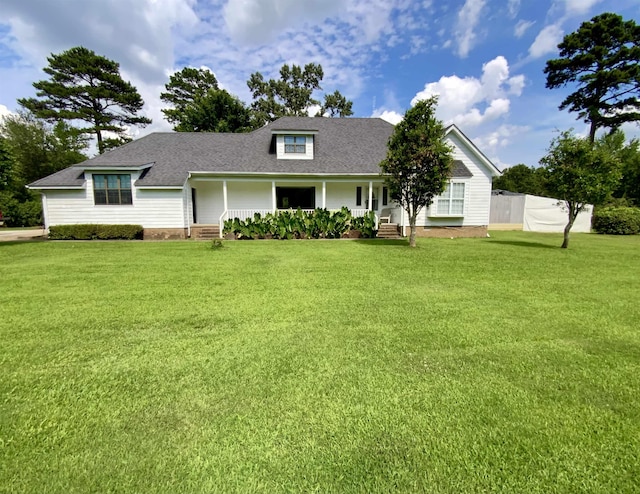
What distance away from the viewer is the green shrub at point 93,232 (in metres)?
14.0

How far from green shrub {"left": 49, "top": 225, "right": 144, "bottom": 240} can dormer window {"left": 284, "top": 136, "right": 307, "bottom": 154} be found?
890 centimetres

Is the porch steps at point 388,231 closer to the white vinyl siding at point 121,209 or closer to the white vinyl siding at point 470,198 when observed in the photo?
the white vinyl siding at point 470,198

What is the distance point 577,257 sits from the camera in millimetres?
9617

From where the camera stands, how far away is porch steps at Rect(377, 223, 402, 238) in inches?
603

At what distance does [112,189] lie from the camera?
14867 millimetres

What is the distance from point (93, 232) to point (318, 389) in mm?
16032

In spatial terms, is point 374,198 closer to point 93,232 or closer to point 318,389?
point 93,232

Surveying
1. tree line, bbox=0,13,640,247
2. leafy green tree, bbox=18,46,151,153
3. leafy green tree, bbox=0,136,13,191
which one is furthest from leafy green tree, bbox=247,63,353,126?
leafy green tree, bbox=0,136,13,191

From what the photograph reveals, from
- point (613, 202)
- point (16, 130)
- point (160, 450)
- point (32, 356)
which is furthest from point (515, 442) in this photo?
point (16, 130)

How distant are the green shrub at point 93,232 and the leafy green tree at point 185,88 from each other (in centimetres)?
2168

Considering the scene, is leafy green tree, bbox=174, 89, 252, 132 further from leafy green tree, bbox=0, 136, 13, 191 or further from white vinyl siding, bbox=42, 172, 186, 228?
leafy green tree, bbox=0, 136, 13, 191

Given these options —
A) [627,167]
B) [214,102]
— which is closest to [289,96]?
[214,102]

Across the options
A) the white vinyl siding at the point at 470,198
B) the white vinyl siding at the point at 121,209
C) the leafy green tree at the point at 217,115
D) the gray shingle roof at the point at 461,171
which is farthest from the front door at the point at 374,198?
the leafy green tree at the point at 217,115

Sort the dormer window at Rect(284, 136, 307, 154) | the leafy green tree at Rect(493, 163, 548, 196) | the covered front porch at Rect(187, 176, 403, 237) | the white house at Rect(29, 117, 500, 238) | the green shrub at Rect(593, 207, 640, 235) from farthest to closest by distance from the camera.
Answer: the leafy green tree at Rect(493, 163, 548, 196) → the green shrub at Rect(593, 207, 640, 235) → the dormer window at Rect(284, 136, 307, 154) → the covered front porch at Rect(187, 176, 403, 237) → the white house at Rect(29, 117, 500, 238)
